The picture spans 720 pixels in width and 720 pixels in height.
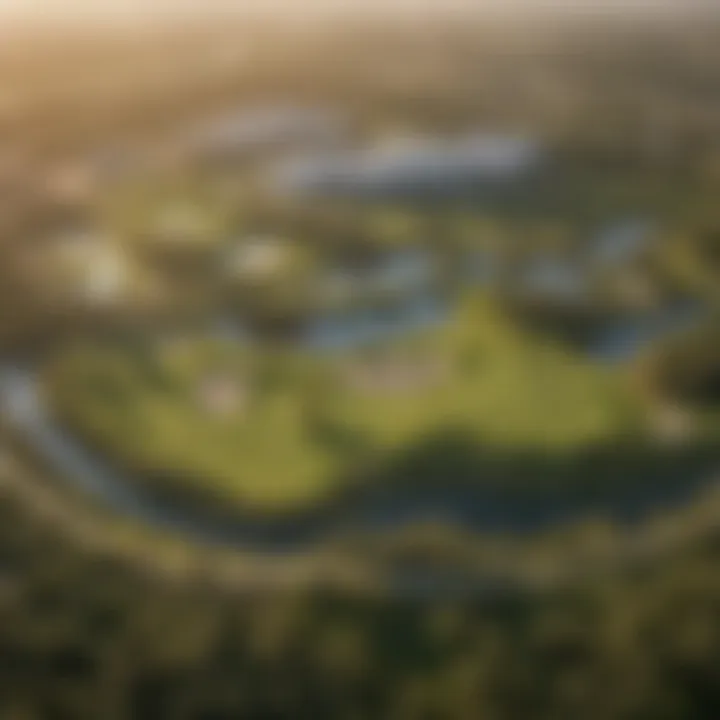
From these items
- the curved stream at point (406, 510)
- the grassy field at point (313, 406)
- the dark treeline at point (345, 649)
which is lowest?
the dark treeline at point (345, 649)

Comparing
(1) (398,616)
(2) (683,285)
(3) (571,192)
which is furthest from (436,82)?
(1) (398,616)

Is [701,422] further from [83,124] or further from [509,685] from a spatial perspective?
[83,124]

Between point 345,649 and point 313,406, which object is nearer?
point 345,649

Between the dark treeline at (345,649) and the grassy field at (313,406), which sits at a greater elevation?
the grassy field at (313,406)

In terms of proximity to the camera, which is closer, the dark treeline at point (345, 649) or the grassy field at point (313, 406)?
the dark treeline at point (345, 649)

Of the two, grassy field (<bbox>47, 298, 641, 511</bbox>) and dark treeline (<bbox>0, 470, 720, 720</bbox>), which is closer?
dark treeline (<bbox>0, 470, 720, 720</bbox>)

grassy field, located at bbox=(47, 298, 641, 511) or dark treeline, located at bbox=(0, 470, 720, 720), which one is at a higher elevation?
grassy field, located at bbox=(47, 298, 641, 511)

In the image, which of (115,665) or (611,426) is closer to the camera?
(115,665)

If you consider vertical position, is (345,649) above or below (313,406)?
below
